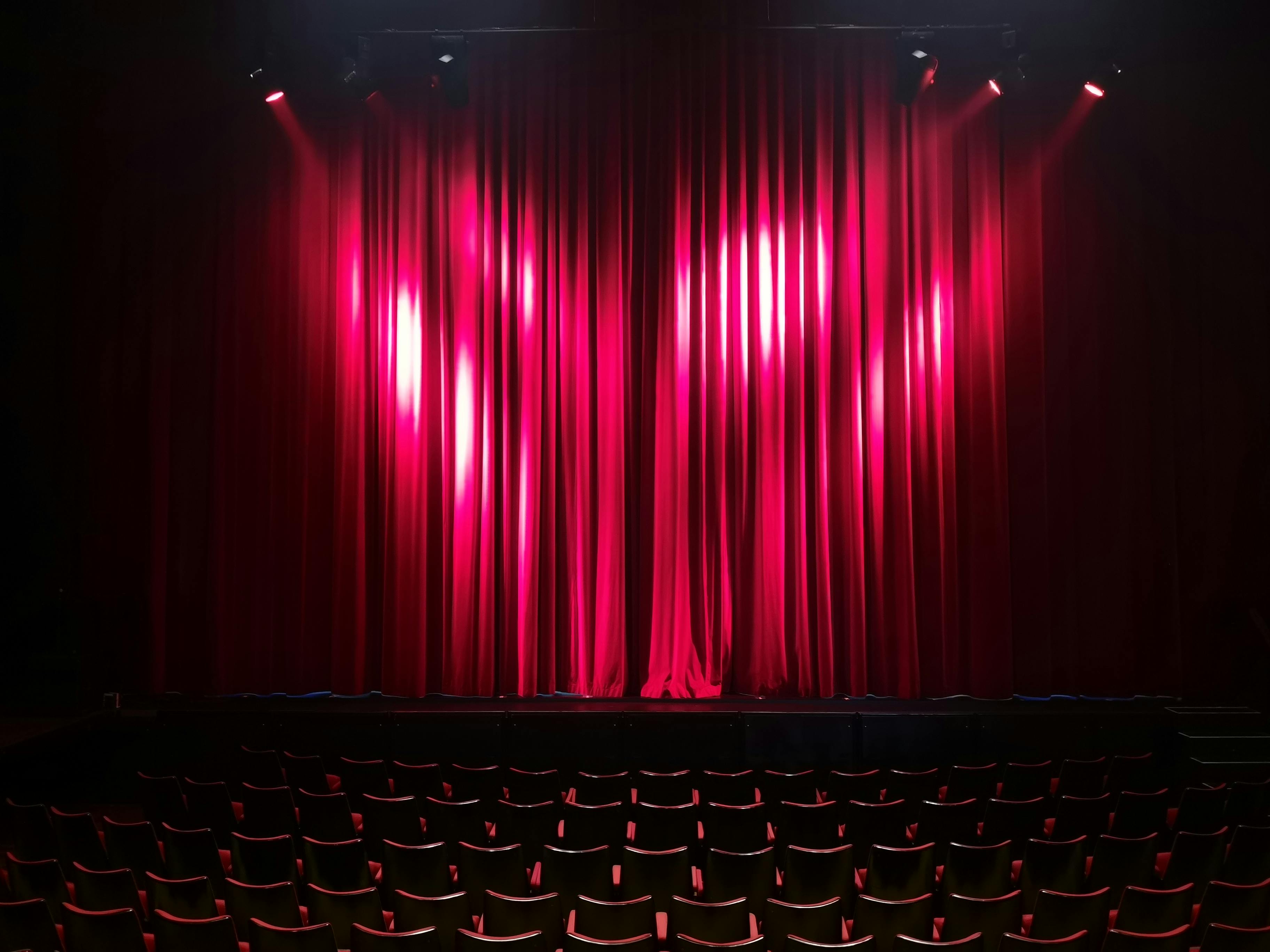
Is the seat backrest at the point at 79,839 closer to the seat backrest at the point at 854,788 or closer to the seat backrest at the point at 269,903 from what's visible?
the seat backrest at the point at 269,903

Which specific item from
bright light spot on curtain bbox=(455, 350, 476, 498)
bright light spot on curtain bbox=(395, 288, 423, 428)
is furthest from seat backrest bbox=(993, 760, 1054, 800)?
bright light spot on curtain bbox=(395, 288, 423, 428)

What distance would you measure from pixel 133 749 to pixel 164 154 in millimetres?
4329

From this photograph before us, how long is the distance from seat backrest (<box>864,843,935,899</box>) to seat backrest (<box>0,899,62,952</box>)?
2.72 meters

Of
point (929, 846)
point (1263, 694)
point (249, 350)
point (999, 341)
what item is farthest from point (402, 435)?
point (1263, 694)

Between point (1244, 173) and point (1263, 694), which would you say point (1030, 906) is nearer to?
point (1263, 694)

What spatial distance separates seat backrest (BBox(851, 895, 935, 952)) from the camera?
3.12m

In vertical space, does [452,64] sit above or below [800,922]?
above

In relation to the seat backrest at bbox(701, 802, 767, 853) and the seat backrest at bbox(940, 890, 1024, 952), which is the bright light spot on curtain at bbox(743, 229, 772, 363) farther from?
the seat backrest at bbox(940, 890, 1024, 952)

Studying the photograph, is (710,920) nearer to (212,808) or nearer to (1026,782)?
(1026,782)

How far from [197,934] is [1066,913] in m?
2.72

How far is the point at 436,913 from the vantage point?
10.3 ft

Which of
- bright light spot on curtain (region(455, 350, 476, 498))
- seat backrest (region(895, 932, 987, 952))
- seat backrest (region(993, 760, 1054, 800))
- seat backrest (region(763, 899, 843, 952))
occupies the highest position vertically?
bright light spot on curtain (region(455, 350, 476, 498))

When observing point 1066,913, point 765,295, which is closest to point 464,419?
point 765,295

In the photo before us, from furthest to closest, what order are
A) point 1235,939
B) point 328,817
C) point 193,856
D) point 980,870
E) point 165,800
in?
point 165,800 < point 328,817 < point 193,856 < point 980,870 < point 1235,939
